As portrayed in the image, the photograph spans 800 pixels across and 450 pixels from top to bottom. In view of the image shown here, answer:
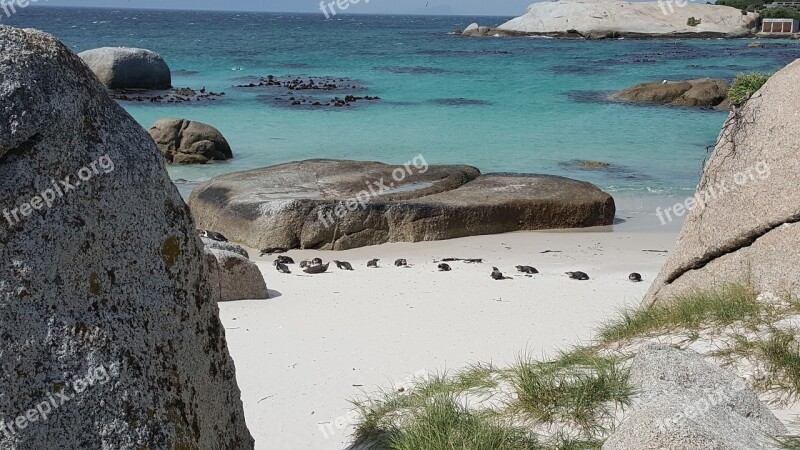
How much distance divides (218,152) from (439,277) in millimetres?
12142

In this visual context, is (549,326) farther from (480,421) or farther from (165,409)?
(165,409)

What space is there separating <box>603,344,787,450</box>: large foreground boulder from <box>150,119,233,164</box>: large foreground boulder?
657 inches

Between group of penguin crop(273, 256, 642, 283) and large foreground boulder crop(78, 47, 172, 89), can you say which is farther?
large foreground boulder crop(78, 47, 172, 89)

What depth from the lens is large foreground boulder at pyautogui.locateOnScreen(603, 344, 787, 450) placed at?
358cm

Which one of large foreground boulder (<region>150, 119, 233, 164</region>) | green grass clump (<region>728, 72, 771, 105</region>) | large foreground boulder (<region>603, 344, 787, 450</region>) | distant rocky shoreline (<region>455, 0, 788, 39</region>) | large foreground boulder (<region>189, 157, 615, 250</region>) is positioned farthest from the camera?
distant rocky shoreline (<region>455, 0, 788, 39</region>)

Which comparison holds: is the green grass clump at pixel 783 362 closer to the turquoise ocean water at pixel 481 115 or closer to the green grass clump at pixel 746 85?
the green grass clump at pixel 746 85

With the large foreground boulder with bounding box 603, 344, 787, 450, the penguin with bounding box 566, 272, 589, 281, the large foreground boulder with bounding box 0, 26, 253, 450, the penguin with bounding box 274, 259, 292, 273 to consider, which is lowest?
the penguin with bounding box 274, 259, 292, 273

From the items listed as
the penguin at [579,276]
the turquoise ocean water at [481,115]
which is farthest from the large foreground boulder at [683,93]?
the penguin at [579,276]

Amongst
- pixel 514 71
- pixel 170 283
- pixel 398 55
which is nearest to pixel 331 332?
pixel 170 283

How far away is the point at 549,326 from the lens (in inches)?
295

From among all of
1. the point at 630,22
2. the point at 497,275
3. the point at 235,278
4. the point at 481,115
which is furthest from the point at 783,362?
the point at 630,22

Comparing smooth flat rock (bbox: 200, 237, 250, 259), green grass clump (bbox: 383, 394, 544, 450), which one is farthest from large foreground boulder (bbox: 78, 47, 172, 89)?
green grass clump (bbox: 383, 394, 544, 450)

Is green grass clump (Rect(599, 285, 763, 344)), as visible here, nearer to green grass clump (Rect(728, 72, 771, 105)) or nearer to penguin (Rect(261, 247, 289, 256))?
green grass clump (Rect(728, 72, 771, 105))

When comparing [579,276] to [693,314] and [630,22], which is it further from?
[630,22]
